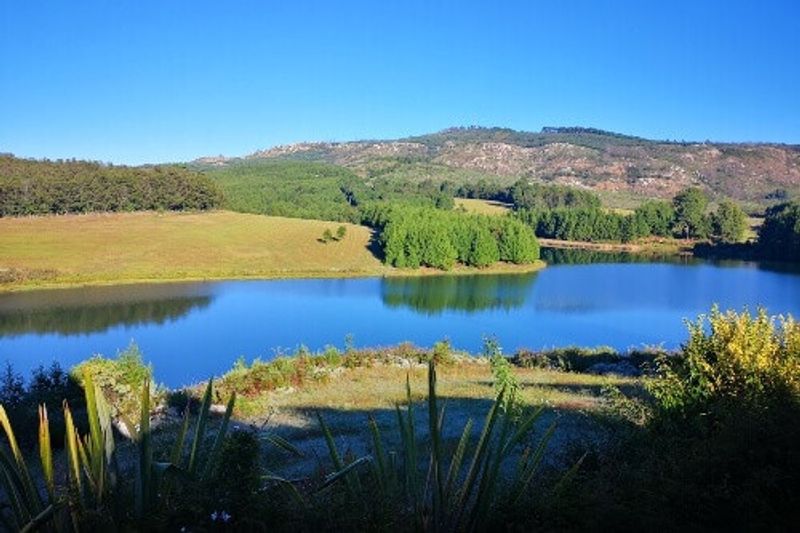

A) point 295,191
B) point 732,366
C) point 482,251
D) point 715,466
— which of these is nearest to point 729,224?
point 482,251

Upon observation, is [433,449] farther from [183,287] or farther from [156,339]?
[183,287]

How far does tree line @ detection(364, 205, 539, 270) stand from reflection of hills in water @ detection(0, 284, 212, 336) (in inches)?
1061

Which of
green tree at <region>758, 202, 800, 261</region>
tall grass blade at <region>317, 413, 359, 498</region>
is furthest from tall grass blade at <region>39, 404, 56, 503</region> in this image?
green tree at <region>758, 202, 800, 261</region>

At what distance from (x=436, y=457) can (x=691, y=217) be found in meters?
127

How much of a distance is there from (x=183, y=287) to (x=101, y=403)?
63.5m

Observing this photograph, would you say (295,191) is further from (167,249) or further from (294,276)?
(294,276)

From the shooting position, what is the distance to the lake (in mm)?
38781

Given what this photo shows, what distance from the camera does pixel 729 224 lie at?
368 feet

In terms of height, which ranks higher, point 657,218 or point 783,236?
point 657,218

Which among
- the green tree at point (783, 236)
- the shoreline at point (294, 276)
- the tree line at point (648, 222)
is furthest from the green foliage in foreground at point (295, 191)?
the green tree at point (783, 236)

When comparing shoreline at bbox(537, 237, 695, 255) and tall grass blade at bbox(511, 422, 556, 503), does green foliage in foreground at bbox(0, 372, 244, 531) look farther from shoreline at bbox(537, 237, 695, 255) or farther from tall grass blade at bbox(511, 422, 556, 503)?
shoreline at bbox(537, 237, 695, 255)

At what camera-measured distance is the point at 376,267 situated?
8031 centimetres

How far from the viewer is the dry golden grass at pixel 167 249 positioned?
68500 mm

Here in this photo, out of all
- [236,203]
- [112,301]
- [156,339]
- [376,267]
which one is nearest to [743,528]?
[156,339]
